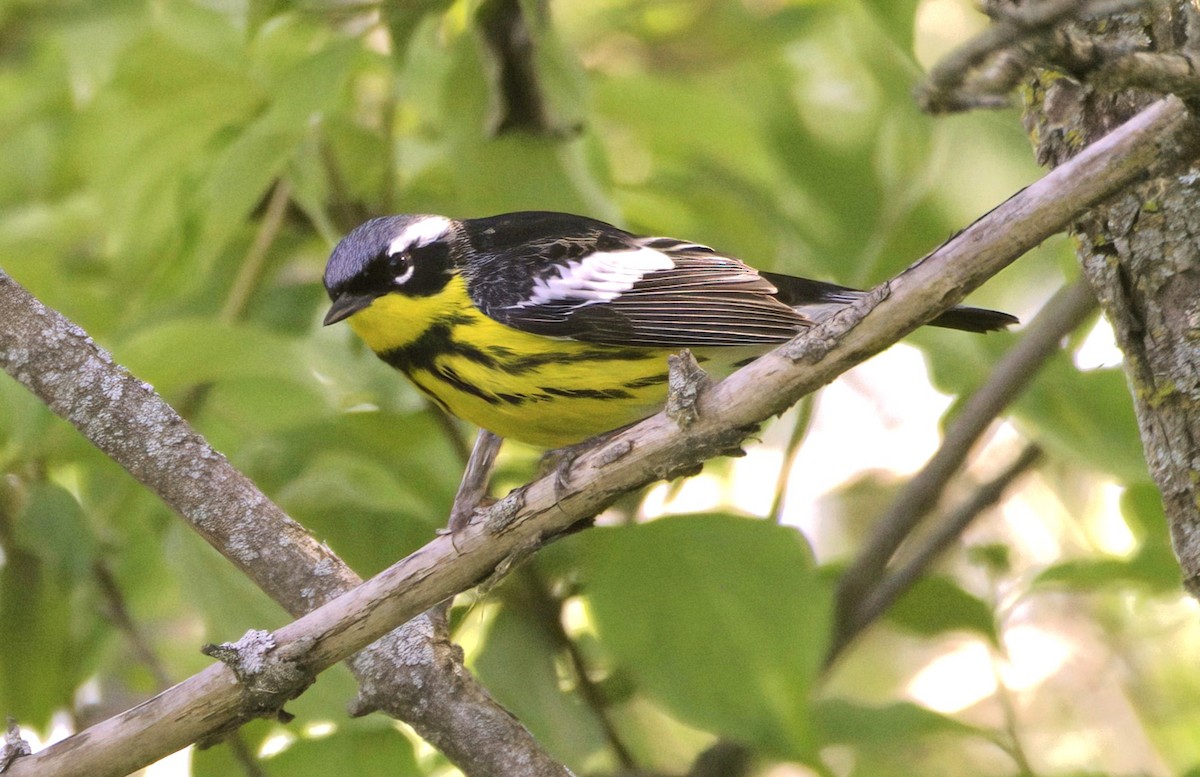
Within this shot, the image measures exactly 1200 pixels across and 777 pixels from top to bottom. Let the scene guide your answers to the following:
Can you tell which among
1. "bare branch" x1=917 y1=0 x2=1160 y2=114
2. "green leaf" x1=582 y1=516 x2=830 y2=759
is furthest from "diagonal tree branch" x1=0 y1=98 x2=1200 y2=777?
"green leaf" x1=582 y1=516 x2=830 y2=759

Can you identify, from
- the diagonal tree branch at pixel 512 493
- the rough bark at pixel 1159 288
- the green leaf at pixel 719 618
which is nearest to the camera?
the diagonal tree branch at pixel 512 493

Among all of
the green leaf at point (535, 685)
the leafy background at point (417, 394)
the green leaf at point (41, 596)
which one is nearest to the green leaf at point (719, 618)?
the leafy background at point (417, 394)

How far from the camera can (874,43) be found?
91.5 inches

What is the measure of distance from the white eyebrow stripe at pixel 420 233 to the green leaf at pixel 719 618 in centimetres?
64

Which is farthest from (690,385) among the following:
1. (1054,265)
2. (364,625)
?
(1054,265)

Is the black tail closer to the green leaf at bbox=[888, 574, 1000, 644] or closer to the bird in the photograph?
the bird

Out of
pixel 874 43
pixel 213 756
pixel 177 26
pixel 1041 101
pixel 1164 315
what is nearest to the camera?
pixel 1164 315

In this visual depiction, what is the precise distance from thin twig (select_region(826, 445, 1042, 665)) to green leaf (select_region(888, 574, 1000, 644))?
1.8 inches

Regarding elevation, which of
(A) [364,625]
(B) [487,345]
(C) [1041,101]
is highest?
(B) [487,345]

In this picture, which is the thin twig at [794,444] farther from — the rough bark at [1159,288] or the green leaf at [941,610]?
the rough bark at [1159,288]

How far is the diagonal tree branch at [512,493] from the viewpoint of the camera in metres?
1.06

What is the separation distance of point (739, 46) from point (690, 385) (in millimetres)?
1650

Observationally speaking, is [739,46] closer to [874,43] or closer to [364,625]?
[874,43]

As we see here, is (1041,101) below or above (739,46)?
below
